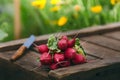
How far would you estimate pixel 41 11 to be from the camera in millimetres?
4059

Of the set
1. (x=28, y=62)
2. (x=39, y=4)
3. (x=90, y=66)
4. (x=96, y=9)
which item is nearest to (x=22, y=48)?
(x=28, y=62)

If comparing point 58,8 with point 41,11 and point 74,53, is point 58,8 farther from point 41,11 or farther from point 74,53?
point 74,53

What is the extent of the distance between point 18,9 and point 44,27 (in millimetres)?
371

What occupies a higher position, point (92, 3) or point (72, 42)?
point (92, 3)

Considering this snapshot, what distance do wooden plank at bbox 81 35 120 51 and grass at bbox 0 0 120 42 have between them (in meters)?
0.43

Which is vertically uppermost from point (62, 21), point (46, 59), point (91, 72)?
point (62, 21)

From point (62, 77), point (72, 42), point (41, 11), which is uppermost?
point (41, 11)

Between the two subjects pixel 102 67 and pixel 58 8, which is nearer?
pixel 102 67

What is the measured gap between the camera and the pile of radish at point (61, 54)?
284 cm

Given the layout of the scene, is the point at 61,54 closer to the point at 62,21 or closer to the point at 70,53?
the point at 70,53

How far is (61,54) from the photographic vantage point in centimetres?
286

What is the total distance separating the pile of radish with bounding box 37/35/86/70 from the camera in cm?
284

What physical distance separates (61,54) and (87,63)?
0.16 m

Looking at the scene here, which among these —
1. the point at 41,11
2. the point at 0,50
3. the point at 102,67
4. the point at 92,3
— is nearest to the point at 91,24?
the point at 92,3
